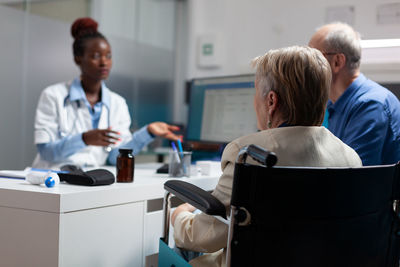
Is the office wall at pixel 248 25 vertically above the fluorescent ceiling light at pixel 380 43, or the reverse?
the office wall at pixel 248 25

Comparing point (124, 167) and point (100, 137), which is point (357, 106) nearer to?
point (124, 167)

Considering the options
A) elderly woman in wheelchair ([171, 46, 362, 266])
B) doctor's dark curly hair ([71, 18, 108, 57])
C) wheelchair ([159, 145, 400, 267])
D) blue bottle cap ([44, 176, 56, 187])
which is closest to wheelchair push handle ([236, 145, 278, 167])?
wheelchair ([159, 145, 400, 267])

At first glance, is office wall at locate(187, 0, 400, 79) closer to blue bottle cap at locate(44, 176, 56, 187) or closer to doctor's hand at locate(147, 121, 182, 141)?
doctor's hand at locate(147, 121, 182, 141)

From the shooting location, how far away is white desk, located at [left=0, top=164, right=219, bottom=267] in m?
1.24

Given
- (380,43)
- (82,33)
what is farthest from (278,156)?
(82,33)

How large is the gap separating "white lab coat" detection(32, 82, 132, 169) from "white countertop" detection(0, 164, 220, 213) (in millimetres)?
950

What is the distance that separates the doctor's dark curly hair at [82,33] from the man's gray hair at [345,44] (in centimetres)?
145

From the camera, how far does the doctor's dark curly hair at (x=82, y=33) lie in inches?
107

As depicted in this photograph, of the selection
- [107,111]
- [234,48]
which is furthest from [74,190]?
[234,48]

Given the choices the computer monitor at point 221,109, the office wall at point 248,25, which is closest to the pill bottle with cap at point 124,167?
the computer monitor at point 221,109

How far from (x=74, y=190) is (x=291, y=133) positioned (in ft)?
2.22

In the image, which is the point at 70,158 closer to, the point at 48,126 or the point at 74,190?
the point at 48,126

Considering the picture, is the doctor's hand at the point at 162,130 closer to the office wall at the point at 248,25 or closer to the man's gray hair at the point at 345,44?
the man's gray hair at the point at 345,44

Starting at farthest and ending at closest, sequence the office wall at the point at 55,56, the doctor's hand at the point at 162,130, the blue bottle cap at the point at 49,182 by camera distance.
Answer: the office wall at the point at 55,56 < the doctor's hand at the point at 162,130 < the blue bottle cap at the point at 49,182
